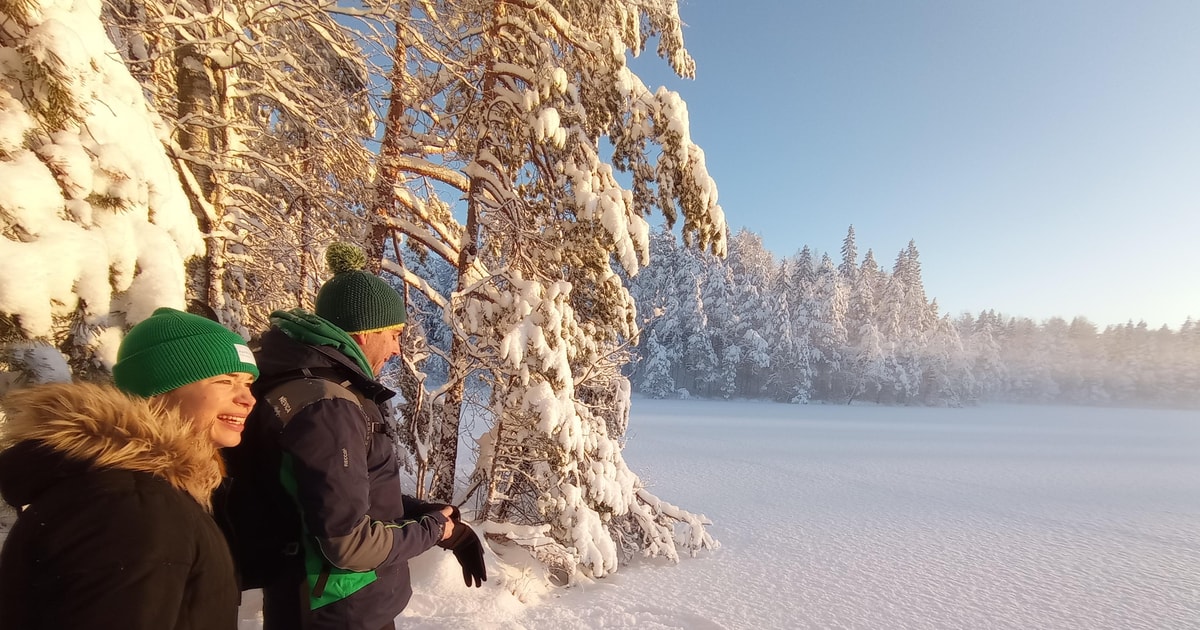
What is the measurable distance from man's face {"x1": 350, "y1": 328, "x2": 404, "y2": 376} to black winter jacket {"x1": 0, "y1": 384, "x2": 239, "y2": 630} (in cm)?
82

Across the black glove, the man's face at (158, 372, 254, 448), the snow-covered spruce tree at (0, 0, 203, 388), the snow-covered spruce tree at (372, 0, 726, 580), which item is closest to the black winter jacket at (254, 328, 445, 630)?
the man's face at (158, 372, 254, 448)

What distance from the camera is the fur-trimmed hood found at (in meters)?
0.98

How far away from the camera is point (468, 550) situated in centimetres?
227

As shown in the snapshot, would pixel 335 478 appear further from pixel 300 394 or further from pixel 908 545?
pixel 908 545

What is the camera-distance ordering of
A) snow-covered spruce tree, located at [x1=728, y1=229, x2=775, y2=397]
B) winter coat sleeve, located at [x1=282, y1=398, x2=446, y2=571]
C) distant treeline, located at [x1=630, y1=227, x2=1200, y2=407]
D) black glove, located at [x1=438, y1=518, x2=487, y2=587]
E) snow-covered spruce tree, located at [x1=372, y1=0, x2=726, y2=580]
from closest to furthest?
winter coat sleeve, located at [x1=282, y1=398, x2=446, y2=571] < black glove, located at [x1=438, y1=518, x2=487, y2=587] < snow-covered spruce tree, located at [x1=372, y1=0, x2=726, y2=580] < distant treeline, located at [x1=630, y1=227, x2=1200, y2=407] < snow-covered spruce tree, located at [x1=728, y1=229, x2=775, y2=397]

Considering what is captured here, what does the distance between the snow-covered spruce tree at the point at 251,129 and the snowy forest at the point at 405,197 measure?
25 mm

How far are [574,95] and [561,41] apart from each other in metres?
0.63

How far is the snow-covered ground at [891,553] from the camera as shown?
496 cm

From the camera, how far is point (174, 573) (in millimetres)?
1025

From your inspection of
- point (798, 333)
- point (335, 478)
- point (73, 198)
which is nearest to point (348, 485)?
point (335, 478)

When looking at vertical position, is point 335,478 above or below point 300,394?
below

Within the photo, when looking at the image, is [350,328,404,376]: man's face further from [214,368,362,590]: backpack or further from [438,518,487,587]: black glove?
[438,518,487,587]: black glove

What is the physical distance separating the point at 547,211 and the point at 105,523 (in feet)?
13.7

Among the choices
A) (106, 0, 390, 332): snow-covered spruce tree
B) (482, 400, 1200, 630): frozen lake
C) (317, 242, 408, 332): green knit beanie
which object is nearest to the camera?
(317, 242, 408, 332): green knit beanie
